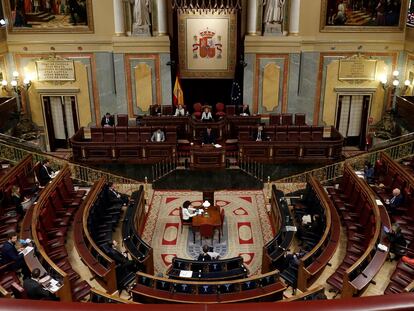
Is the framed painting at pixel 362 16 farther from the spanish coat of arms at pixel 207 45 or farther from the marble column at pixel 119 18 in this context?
the marble column at pixel 119 18

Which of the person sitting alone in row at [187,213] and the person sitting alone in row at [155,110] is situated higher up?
the person sitting alone in row at [155,110]

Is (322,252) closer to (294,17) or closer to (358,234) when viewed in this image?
(358,234)

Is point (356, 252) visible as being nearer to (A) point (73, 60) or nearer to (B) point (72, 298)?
(B) point (72, 298)

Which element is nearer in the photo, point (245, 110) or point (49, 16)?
point (245, 110)

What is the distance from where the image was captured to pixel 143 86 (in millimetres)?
16125

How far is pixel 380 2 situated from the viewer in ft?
51.1

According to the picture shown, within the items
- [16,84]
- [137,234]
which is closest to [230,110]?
[137,234]

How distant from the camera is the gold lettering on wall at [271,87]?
52.2 ft

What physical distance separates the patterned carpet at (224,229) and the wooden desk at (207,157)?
1.16m

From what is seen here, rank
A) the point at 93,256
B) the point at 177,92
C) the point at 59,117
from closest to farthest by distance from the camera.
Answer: the point at 93,256
the point at 177,92
the point at 59,117

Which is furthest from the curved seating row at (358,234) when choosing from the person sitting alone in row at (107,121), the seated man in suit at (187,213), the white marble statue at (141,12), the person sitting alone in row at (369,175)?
the white marble statue at (141,12)

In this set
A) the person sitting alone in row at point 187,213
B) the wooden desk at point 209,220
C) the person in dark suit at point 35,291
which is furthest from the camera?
the person sitting alone in row at point 187,213

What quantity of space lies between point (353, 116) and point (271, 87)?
3556mm

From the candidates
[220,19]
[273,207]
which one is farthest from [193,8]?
[273,207]
